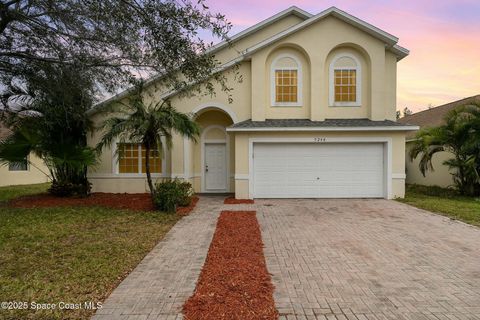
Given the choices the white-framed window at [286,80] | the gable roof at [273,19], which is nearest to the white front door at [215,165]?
the white-framed window at [286,80]

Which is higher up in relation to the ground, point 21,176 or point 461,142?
point 461,142

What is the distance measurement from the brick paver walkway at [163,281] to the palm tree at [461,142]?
458 inches

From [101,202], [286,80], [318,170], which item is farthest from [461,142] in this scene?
[101,202]

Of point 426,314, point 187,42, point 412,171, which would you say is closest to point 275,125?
point 187,42

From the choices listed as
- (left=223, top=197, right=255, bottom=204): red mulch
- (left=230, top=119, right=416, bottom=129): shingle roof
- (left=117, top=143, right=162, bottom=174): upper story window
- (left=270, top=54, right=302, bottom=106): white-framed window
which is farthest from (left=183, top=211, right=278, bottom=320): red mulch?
(left=117, top=143, right=162, bottom=174): upper story window

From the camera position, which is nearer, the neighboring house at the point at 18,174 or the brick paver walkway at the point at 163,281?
the brick paver walkway at the point at 163,281

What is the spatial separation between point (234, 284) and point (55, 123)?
37.0 feet

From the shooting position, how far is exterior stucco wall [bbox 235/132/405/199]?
44.4 ft

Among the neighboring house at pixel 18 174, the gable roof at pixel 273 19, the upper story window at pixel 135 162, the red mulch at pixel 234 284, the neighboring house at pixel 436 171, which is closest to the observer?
the red mulch at pixel 234 284

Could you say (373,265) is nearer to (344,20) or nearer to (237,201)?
(237,201)

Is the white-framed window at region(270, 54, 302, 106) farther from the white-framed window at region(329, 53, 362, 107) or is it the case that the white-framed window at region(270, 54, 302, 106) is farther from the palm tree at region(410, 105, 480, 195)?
the palm tree at region(410, 105, 480, 195)

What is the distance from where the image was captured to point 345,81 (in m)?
14.4

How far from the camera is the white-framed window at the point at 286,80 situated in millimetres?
14438

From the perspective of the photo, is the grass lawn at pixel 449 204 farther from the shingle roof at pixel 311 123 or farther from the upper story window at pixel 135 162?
the upper story window at pixel 135 162
